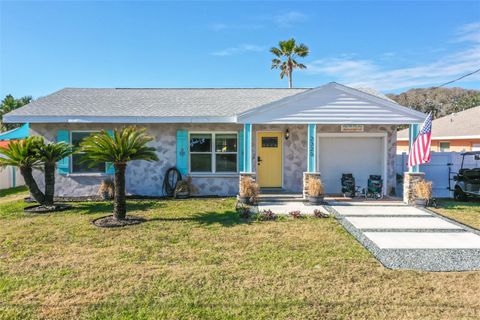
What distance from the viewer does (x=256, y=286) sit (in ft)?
15.8

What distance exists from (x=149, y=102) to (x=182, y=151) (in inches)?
111

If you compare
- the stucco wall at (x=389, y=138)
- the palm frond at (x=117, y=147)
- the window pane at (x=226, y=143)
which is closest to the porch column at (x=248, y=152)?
the window pane at (x=226, y=143)

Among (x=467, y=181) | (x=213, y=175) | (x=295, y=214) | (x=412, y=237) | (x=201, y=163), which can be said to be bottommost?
(x=412, y=237)

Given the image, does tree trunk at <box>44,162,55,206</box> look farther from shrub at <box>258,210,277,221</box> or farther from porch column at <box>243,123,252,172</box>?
shrub at <box>258,210,277,221</box>

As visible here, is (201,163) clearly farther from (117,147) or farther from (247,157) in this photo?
(117,147)

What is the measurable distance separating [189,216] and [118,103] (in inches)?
262

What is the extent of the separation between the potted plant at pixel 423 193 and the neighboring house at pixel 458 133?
28.4ft

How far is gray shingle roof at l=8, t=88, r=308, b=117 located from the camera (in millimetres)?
12195

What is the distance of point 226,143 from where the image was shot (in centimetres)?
1271

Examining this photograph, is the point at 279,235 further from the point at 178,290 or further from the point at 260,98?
the point at 260,98

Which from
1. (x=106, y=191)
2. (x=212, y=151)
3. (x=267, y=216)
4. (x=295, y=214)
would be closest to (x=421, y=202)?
(x=295, y=214)

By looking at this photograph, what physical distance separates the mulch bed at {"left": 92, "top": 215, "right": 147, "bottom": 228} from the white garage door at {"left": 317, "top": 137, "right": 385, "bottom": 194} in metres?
7.15

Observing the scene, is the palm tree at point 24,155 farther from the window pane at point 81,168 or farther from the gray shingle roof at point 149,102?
the window pane at point 81,168

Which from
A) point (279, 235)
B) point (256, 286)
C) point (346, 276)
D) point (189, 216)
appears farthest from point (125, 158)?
point (346, 276)
